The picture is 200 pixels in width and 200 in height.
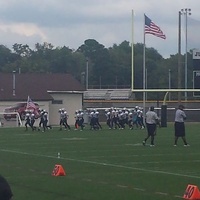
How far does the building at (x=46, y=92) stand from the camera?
226ft

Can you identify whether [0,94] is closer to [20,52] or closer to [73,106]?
[73,106]

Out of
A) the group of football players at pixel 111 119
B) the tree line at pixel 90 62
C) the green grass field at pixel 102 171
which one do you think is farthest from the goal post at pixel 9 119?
the green grass field at pixel 102 171

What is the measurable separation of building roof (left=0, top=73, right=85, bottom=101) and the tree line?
7.75 metres

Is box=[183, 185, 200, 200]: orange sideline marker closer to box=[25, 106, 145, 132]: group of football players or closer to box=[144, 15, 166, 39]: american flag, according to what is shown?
box=[144, 15, 166, 39]: american flag

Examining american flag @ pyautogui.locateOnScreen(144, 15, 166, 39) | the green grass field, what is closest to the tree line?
american flag @ pyautogui.locateOnScreen(144, 15, 166, 39)

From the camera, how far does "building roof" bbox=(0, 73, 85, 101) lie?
230 feet

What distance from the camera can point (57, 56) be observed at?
472 feet

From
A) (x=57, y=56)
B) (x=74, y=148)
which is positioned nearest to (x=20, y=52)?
(x=57, y=56)

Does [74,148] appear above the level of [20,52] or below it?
below

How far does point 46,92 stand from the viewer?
7125 centimetres

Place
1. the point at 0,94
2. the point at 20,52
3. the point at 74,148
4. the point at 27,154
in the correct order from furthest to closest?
the point at 20,52 < the point at 0,94 < the point at 74,148 < the point at 27,154

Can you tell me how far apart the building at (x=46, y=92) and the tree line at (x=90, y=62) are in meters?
7.88

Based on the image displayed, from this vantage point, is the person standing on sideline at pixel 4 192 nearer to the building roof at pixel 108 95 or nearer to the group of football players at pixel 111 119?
the group of football players at pixel 111 119

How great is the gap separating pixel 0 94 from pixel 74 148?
41.8 meters
